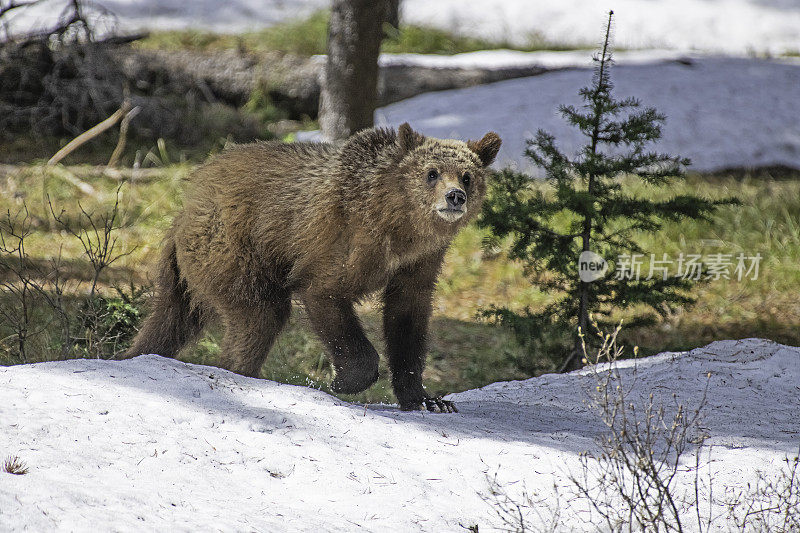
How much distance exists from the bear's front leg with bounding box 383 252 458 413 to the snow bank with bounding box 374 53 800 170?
5.69 meters

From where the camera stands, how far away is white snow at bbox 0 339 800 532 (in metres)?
2.92

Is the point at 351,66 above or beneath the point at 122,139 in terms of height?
above

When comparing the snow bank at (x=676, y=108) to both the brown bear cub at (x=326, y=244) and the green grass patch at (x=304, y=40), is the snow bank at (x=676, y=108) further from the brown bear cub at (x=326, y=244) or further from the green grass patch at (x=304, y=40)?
the brown bear cub at (x=326, y=244)

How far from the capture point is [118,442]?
133 inches

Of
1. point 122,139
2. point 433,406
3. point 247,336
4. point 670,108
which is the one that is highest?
point 670,108

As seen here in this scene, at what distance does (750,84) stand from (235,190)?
1023cm

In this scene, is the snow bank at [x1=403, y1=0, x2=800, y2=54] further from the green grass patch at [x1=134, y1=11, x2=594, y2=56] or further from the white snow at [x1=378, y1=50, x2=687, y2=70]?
the white snow at [x1=378, y1=50, x2=687, y2=70]

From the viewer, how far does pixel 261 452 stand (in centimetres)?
356

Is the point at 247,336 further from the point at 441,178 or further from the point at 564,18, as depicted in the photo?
the point at 564,18

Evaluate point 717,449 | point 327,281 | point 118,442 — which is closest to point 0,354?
point 327,281

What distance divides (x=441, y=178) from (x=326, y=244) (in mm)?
757

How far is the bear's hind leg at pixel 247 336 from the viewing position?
5.08 metres

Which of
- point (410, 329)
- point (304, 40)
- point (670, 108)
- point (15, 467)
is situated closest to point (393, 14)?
point (304, 40)

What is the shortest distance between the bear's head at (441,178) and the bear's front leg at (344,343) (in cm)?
74
